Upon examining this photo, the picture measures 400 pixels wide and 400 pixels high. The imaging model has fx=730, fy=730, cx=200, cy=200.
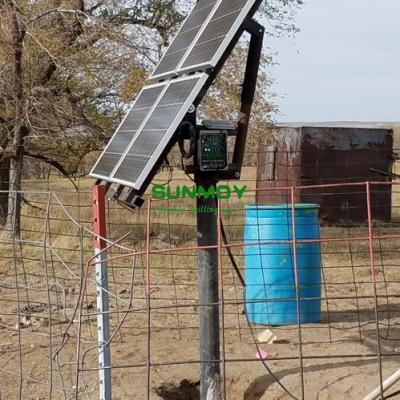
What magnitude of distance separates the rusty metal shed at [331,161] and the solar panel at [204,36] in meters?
9.71

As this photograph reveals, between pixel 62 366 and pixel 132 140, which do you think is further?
pixel 62 366

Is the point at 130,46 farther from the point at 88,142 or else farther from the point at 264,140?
the point at 264,140

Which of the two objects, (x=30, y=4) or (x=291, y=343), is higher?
(x=30, y=4)

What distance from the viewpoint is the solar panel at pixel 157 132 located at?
374 centimetres

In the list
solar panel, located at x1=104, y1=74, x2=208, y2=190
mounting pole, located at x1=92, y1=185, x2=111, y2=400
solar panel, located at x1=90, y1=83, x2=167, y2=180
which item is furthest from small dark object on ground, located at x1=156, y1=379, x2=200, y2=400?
solar panel, located at x1=104, y1=74, x2=208, y2=190

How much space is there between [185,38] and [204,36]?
0.63 meters

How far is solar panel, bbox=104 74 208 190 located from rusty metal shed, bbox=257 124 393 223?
10.5 meters

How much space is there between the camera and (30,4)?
1155 cm

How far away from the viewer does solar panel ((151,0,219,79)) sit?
15.3 feet

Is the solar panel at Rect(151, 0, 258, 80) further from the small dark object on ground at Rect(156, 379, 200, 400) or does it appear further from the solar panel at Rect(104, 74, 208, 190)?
the small dark object on ground at Rect(156, 379, 200, 400)

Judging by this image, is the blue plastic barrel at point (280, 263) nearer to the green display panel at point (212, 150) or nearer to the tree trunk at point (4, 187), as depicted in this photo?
the green display panel at point (212, 150)

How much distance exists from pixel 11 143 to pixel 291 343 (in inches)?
286

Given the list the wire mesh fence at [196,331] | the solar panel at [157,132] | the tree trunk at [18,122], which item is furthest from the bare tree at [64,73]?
the solar panel at [157,132]

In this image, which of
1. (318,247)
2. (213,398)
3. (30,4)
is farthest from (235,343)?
(30,4)
